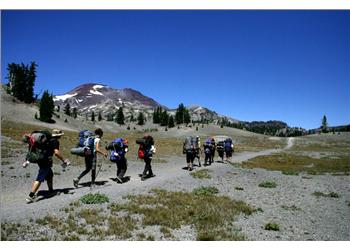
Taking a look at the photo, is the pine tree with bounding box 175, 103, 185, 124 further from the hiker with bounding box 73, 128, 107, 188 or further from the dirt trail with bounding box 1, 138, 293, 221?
the hiker with bounding box 73, 128, 107, 188

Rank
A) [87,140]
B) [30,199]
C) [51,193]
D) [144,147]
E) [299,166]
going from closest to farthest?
1. [30,199]
2. [51,193]
3. [87,140]
4. [144,147]
5. [299,166]

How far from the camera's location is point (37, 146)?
1325 cm

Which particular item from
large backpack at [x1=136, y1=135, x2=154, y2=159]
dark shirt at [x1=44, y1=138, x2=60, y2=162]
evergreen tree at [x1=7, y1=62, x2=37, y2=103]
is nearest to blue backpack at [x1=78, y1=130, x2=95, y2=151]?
dark shirt at [x1=44, y1=138, x2=60, y2=162]

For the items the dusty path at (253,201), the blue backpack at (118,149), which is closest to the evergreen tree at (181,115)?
the dusty path at (253,201)

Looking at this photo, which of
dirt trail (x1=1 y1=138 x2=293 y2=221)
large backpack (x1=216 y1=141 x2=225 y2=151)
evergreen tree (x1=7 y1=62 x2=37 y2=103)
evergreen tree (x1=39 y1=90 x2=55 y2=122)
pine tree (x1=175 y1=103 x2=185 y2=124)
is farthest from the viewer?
pine tree (x1=175 y1=103 x2=185 y2=124)

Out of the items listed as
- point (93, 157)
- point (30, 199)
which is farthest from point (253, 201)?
point (30, 199)

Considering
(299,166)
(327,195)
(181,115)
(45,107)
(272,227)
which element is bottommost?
(299,166)

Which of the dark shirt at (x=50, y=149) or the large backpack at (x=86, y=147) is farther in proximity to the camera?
the large backpack at (x=86, y=147)

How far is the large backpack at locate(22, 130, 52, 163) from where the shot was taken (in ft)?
42.9

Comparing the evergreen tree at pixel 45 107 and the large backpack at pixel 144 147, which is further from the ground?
the evergreen tree at pixel 45 107

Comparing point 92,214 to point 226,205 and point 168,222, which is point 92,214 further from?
point 226,205

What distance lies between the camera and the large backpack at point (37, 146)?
42.9 feet

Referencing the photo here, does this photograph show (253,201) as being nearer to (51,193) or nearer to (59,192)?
(59,192)

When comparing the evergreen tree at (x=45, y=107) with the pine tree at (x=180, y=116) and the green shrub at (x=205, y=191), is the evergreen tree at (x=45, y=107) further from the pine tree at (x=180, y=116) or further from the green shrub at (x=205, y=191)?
the green shrub at (x=205, y=191)
